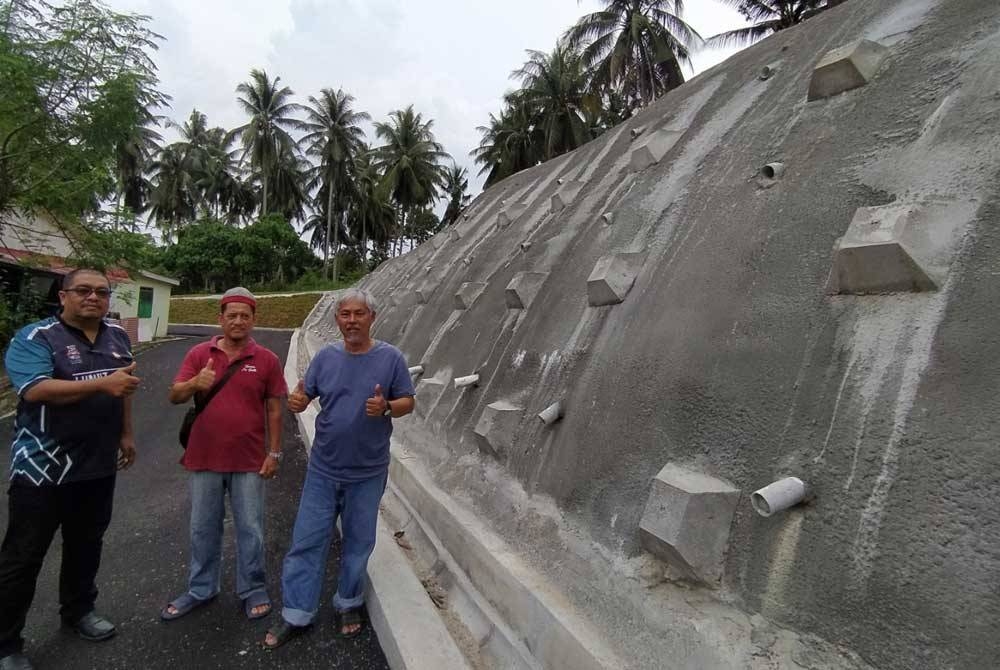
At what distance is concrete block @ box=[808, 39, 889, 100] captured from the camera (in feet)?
8.55

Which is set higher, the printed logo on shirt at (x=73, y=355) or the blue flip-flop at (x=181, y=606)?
the printed logo on shirt at (x=73, y=355)

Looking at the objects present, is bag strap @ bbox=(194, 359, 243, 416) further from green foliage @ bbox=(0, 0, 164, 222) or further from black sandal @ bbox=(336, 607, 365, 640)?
green foliage @ bbox=(0, 0, 164, 222)

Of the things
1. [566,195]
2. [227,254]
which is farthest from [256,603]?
[227,254]

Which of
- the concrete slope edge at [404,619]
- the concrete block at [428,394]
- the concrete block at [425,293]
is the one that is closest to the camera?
the concrete slope edge at [404,619]

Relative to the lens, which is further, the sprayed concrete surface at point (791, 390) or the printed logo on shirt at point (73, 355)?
the printed logo on shirt at point (73, 355)

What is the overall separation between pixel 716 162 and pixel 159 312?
2214 cm

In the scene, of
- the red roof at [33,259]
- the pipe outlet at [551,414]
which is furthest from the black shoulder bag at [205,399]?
the red roof at [33,259]

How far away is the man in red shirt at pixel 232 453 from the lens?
283cm

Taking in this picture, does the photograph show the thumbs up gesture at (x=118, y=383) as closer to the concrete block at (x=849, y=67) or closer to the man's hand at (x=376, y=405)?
the man's hand at (x=376, y=405)

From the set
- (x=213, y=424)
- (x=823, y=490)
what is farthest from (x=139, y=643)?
(x=823, y=490)

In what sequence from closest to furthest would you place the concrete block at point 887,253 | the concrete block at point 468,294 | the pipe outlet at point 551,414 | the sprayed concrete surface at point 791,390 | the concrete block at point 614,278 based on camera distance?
the sprayed concrete surface at point 791,390 < the concrete block at point 887,253 < the pipe outlet at point 551,414 < the concrete block at point 614,278 < the concrete block at point 468,294

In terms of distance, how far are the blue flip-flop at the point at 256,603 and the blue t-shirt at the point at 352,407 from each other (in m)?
0.91

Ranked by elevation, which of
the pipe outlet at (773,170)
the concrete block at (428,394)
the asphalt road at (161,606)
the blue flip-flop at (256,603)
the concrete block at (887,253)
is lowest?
the asphalt road at (161,606)

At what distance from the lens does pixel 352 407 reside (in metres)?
2.62
